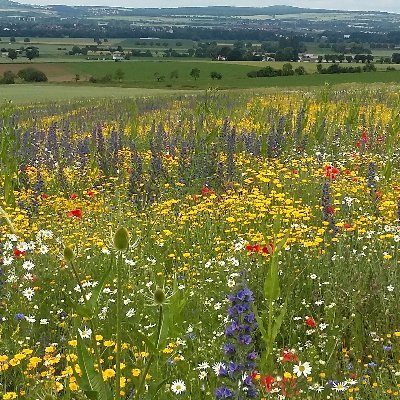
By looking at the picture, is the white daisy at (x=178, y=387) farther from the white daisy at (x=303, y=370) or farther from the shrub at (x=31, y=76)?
the shrub at (x=31, y=76)

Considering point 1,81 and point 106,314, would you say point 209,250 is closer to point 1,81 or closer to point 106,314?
point 106,314

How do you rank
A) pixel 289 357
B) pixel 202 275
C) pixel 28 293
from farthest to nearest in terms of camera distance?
pixel 202 275
pixel 28 293
pixel 289 357

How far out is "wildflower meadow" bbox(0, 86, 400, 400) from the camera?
2.37m

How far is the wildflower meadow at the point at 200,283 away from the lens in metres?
2.37

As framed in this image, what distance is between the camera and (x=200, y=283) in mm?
4355

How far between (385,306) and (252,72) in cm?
5607

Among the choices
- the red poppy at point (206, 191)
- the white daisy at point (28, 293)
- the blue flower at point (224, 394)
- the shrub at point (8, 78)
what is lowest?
the shrub at point (8, 78)

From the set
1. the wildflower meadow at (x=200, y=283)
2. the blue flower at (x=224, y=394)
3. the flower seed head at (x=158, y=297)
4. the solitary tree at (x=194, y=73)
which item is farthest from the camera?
the solitary tree at (x=194, y=73)

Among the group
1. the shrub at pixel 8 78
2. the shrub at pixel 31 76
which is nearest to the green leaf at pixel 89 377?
the shrub at pixel 8 78

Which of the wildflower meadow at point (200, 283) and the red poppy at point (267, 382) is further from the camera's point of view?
the red poppy at point (267, 382)

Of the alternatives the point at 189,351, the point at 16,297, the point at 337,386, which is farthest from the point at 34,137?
the point at 337,386

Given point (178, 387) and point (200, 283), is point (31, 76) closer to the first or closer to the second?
point (200, 283)

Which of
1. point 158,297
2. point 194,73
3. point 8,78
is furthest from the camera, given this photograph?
point 194,73

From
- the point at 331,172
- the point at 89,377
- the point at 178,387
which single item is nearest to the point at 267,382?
the point at 178,387
